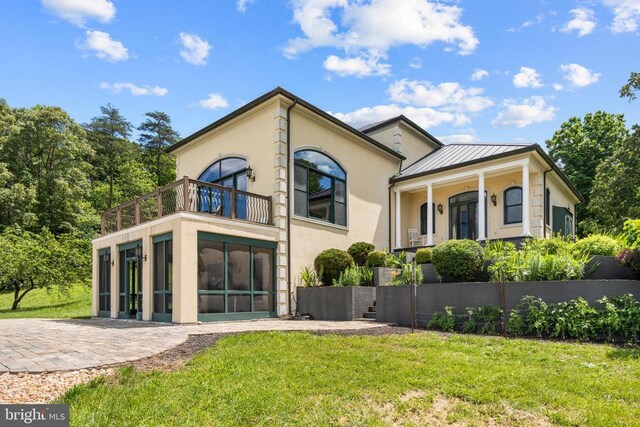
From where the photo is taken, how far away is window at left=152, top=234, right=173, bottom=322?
11445 mm

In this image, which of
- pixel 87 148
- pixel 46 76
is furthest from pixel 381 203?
pixel 87 148

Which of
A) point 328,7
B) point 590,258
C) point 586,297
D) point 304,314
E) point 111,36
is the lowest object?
point 304,314

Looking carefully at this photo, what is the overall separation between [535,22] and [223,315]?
1057 centimetres

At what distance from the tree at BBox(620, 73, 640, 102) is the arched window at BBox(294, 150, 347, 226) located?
1293 cm

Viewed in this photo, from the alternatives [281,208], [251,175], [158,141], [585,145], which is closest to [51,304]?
[251,175]

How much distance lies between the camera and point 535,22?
10930mm

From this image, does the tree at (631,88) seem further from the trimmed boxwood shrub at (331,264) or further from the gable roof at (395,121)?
the trimmed boxwood shrub at (331,264)

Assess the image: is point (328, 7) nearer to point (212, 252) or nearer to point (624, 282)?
point (212, 252)

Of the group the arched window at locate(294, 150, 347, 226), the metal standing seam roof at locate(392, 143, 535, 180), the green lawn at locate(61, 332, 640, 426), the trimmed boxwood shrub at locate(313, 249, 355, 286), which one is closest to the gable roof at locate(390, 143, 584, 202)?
the metal standing seam roof at locate(392, 143, 535, 180)

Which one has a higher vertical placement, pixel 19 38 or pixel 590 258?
pixel 19 38

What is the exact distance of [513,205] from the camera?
15766 millimetres

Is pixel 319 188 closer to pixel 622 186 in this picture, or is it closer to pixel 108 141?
pixel 622 186

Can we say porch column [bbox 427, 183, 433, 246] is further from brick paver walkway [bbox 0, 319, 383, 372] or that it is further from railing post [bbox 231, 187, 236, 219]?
brick paver walkway [bbox 0, 319, 383, 372]

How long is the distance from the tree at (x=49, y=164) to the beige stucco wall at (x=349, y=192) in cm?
2458
